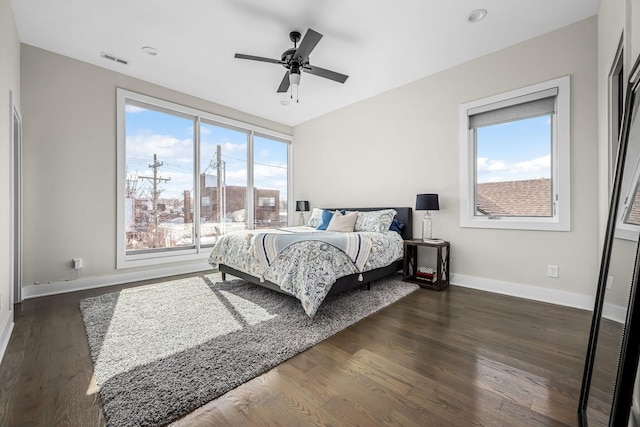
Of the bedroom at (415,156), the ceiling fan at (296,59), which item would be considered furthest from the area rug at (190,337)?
the ceiling fan at (296,59)

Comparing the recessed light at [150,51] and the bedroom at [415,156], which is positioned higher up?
the recessed light at [150,51]

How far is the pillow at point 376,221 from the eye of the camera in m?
3.77

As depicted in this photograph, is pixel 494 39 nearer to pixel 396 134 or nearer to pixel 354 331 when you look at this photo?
pixel 396 134

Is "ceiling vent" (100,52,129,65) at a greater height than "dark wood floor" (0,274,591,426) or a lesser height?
greater

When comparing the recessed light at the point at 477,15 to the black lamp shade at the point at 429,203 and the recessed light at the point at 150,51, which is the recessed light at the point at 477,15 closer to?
the black lamp shade at the point at 429,203

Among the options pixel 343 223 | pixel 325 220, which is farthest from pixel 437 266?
pixel 325 220

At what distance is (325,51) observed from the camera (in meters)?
A: 3.19

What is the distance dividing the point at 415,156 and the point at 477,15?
1703 mm

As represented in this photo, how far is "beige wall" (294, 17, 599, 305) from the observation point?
2678 mm

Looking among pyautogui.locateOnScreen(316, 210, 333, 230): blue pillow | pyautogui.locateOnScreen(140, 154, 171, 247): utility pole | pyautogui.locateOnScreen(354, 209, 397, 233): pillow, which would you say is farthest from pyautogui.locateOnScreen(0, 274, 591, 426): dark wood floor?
pyautogui.locateOnScreen(316, 210, 333, 230): blue pillow

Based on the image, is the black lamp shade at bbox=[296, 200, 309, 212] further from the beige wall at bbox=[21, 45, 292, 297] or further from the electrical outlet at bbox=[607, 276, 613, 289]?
the electrical outlet at bbox=[607, 276, 613, 289]

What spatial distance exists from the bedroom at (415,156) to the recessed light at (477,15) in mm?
753

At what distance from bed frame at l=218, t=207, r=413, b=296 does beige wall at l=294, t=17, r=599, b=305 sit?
133 millimetres

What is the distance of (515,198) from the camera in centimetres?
320
